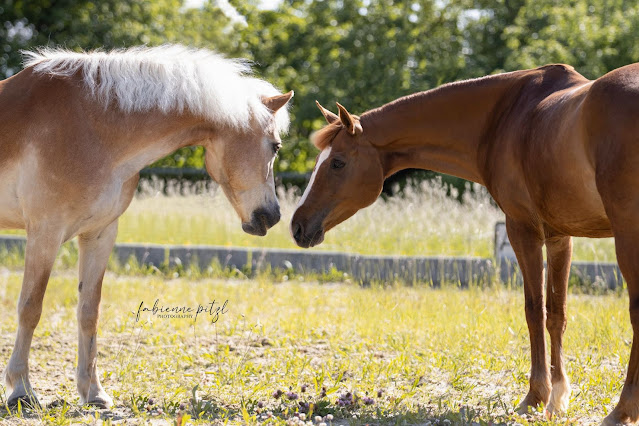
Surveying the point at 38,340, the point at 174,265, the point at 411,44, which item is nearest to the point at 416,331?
the point at 38,340

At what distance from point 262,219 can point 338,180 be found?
52 centimetres

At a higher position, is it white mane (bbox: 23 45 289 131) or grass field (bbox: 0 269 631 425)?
white mane (bbox: 23 45 289 131)

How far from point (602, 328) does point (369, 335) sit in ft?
5.65

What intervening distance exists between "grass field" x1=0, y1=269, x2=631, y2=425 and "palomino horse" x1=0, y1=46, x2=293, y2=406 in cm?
56

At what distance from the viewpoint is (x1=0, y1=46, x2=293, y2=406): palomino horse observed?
377 centimetres

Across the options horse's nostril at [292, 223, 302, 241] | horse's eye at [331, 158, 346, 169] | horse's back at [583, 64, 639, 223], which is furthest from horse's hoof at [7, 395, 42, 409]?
horse's back at [583, 64, 639, 223]

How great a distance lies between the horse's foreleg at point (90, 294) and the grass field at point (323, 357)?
0.21m

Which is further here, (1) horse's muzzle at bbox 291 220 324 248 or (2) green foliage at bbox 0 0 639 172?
(2) green foliage at bbox 0 0 639 172

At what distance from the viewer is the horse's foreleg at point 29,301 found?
147 inches

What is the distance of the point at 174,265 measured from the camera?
8.61 m

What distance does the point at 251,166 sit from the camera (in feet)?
14.0


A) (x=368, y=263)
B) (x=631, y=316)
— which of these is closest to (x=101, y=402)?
(x=631, y=316)

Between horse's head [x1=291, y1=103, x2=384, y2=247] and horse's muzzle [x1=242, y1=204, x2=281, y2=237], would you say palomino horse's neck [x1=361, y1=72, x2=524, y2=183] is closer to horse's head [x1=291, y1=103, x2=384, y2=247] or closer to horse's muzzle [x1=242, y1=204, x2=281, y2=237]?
horse's head [x1=291, y1=103, x2=384, y2=247]

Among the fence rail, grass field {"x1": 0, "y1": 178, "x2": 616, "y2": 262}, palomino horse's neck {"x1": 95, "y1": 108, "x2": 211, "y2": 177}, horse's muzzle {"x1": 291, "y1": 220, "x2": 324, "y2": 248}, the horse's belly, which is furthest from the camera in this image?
grass field {"x1": 0, "y1": 178, "x2": 616, "y2": 262}
